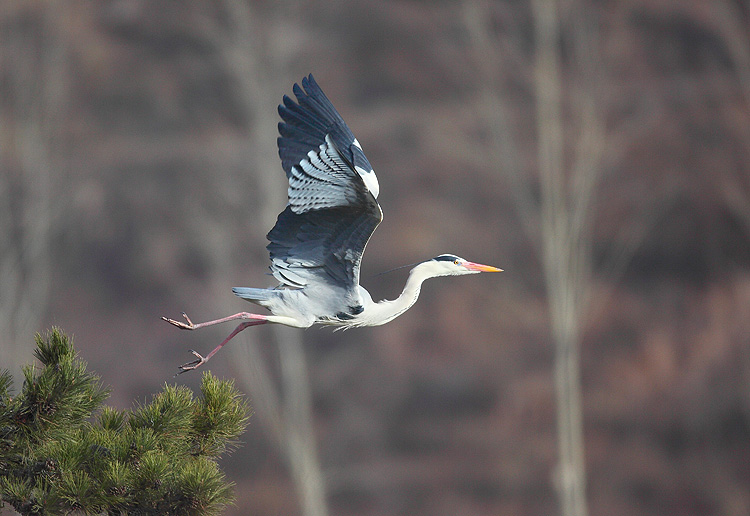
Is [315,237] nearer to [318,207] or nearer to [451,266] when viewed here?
[318,207]

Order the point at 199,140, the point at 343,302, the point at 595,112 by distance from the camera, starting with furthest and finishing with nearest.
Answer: the point at 199,140, the point at 595,112, the point at 343,302

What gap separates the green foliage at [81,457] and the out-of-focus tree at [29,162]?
9257mm

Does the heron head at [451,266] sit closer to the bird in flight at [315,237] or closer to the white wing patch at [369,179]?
the bird in flight at [315,237]

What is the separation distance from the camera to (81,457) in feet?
10.1

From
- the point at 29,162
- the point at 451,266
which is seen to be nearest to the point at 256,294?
the point at 451,266

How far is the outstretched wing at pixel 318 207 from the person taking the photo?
11.8 ft

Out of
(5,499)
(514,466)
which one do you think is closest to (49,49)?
(514,466)

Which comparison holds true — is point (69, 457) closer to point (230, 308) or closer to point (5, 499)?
Result: point (5, 499)

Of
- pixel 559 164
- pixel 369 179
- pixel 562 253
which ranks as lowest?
pixel 369 179

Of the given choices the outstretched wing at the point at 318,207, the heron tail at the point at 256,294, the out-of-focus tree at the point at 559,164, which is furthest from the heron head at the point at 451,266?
the out-of-focus tree at the point at 559,164

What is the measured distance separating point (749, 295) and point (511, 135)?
12.6 ft

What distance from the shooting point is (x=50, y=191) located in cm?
1230

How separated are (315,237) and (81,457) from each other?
1315mm

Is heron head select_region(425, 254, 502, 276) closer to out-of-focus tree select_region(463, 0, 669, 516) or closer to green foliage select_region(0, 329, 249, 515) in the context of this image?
green foliage select_region(0, 329, 249, 515)
